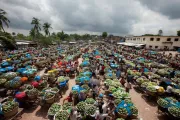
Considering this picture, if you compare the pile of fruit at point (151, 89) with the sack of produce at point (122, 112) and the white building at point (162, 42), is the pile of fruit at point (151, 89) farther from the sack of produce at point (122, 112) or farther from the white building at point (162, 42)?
the white building at point (162, 42)

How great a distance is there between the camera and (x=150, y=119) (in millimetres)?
6191

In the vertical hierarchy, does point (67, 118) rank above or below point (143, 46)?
below

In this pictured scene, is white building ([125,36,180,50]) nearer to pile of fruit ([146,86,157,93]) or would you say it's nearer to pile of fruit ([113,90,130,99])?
pile of fruit ([146,86,157,93])

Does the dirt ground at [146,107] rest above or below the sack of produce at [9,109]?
below

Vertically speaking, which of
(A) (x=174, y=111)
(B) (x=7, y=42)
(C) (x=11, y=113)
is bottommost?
(C) (x=11, y=113)

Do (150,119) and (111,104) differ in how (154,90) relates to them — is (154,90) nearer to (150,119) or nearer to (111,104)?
(150,119)

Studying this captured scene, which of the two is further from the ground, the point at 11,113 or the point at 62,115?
the point at 62,115

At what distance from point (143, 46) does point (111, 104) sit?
139 ft

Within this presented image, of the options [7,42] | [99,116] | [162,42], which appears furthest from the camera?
[162,42]

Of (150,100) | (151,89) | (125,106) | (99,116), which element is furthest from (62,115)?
(150,100)

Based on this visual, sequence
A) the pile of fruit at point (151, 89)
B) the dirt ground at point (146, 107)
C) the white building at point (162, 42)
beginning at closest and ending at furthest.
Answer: the dirt ground at point (146, 107), the pile of fruit at point (151, 89), the white building at point (162, 42)

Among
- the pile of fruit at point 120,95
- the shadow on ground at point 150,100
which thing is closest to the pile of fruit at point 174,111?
the shadow on ground at point 150,100

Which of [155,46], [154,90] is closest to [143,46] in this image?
[155,46]

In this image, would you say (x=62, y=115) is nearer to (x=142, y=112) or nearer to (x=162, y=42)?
(x=142, y=112)
